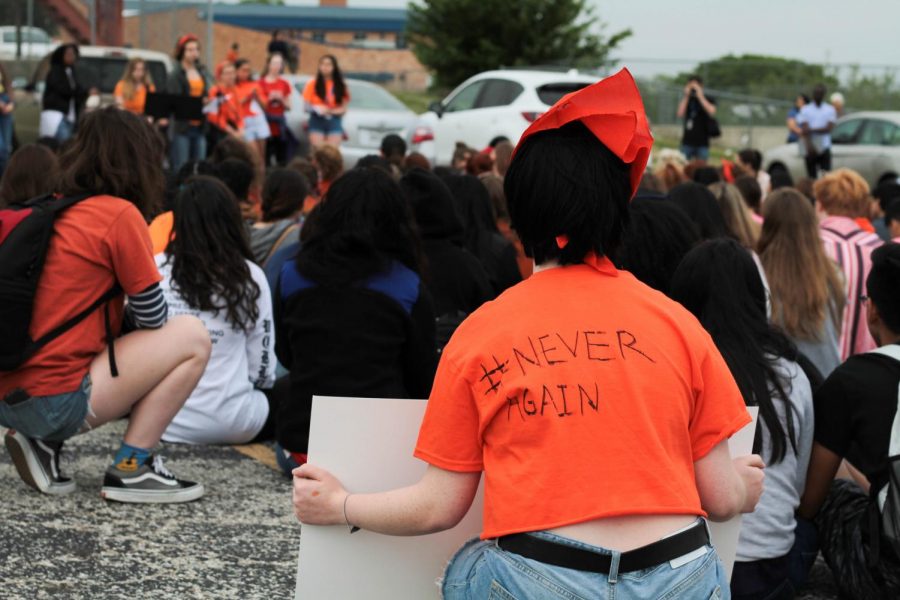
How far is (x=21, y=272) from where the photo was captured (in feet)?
15.2

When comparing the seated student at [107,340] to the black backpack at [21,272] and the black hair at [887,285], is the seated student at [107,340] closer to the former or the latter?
the black backpack at [21,272]

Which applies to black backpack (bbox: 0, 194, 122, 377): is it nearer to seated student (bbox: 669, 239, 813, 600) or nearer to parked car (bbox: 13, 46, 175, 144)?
seated student (bbox: 669, 239, 813, 600)

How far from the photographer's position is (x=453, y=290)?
6.35 meters

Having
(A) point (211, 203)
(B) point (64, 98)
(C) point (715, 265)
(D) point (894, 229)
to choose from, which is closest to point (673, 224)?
(C) point (715, 265)

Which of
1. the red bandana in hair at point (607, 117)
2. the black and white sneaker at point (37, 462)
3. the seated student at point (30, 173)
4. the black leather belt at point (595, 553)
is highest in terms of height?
the red bandana in hair at point (607, 117)

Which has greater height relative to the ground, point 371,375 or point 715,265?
point 715,265

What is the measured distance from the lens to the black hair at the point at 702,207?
6.22 meters

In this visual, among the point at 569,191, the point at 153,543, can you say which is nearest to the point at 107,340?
the point at 153,543

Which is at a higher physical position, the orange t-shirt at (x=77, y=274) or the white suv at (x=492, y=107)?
the orange t-shirt at (x=77, y=274)

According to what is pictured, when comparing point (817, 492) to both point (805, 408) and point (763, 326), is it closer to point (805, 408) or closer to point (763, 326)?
point (805, 408)

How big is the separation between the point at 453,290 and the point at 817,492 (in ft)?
8.50

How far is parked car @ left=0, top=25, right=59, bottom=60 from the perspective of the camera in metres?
19.7

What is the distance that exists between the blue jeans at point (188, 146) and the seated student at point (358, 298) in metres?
10.6

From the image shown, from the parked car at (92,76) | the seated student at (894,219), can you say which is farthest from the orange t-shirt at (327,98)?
the seated student at (894,219)
